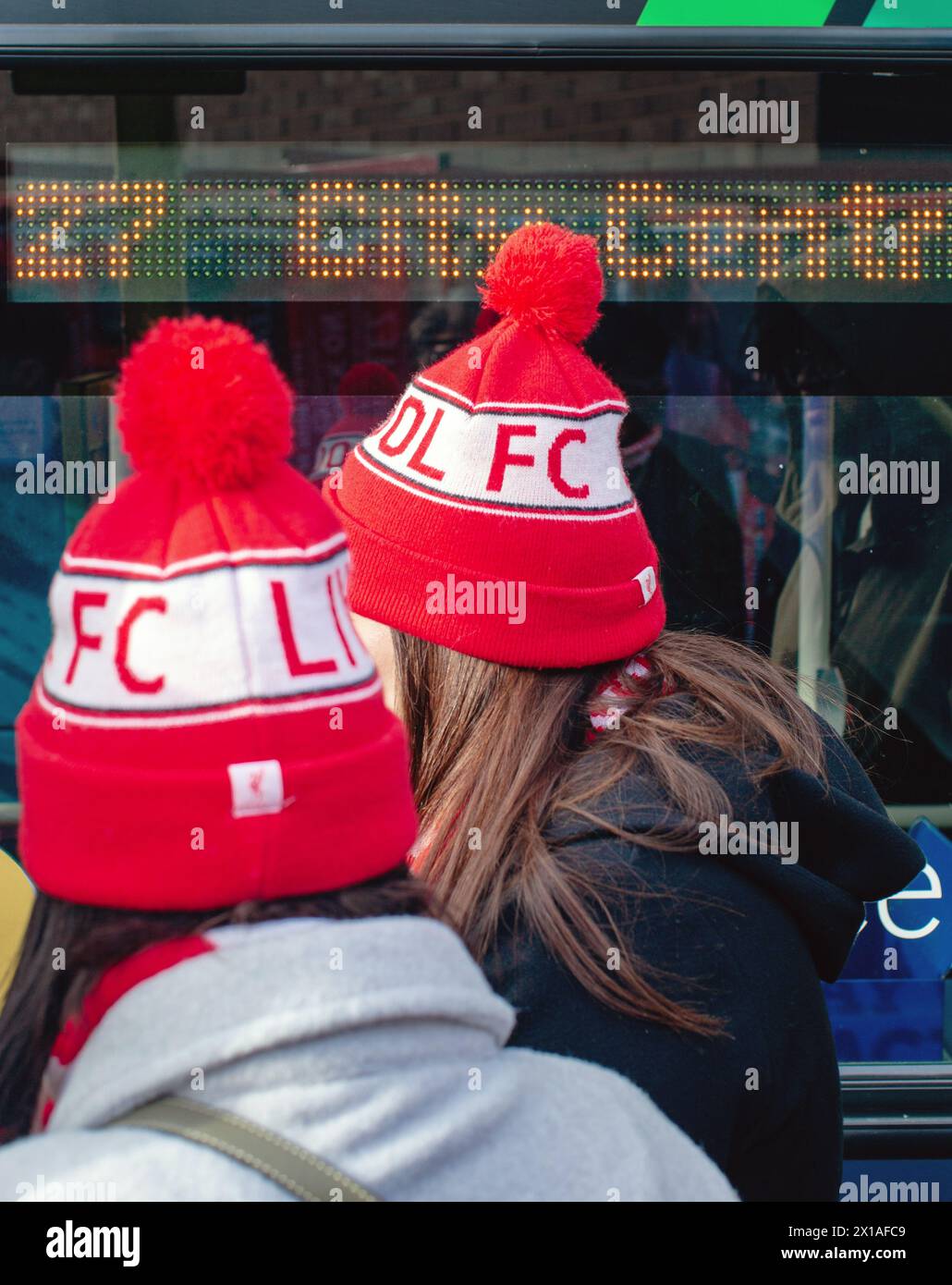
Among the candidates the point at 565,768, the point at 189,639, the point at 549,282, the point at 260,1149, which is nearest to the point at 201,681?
the point at 189,639

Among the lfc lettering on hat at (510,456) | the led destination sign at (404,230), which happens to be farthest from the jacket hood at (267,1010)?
the led destination sign at (404,230)

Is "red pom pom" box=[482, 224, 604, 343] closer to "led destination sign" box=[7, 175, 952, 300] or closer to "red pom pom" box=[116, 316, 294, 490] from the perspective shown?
"red pom pom" box=[116, 316, 294, 490]

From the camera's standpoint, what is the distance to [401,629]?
1526 millimetres

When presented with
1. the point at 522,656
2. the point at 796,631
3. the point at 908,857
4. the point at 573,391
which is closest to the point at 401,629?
the point at 522,656

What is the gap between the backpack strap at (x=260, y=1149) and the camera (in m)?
0.79

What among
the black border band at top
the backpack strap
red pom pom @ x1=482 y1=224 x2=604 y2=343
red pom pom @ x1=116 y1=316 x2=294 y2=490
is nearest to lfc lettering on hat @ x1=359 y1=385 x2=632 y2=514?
red pom pom @ x1=482 y1=224 x2=604 y2=343

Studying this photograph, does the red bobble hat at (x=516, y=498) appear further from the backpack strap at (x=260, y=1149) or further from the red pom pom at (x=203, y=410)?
the backpack strap at (x=260, y=1149)

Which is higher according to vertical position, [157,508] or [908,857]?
[157,508]

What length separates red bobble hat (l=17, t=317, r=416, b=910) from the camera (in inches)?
36.2

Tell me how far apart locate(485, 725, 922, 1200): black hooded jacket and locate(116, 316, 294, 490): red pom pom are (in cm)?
54

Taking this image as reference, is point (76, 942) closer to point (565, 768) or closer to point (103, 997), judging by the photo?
point (103, 997)

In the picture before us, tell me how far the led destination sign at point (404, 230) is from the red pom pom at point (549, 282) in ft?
2.77

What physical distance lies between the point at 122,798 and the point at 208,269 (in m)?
1.76
